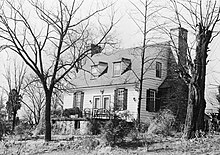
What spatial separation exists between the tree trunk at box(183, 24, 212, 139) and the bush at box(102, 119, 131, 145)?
260 centimetres

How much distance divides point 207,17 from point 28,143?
11.1 m

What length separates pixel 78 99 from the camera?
3534cm

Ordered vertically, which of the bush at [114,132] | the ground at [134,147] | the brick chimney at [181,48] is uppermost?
the brick chimney at [181,48]

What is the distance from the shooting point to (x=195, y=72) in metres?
15.0

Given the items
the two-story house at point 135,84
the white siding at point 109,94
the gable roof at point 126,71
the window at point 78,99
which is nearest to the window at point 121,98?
the two-story house at point 135,84

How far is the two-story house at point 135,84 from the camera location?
89.7ft

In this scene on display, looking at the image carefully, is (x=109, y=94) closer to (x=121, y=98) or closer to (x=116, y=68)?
(x=121, y=98)

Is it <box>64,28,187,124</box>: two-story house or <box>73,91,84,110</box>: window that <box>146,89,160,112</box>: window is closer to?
<box>64,28,187,124</box>: two-story house

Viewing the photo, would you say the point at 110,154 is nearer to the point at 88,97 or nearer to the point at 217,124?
the point at 217,124

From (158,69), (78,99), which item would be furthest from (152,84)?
(78,99)

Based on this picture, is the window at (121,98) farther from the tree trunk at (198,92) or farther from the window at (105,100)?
the tree trunk at (198,92)

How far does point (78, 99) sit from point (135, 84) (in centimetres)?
843

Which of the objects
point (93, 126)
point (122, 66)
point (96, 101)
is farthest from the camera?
point (96, 101)

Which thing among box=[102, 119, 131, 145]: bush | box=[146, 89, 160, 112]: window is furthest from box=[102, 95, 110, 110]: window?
box=[102, 119, 131, 145]: bush
